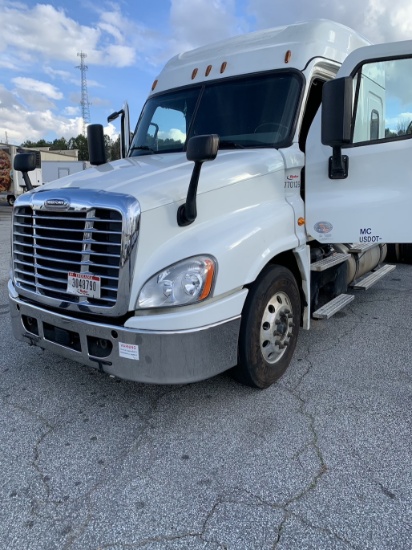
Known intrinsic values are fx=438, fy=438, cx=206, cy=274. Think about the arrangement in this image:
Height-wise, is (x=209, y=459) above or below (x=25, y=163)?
below

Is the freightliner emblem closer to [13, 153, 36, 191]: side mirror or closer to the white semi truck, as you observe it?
the white semi truck

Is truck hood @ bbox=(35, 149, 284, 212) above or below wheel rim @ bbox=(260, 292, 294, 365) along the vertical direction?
above

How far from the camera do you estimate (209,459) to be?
8.86ft

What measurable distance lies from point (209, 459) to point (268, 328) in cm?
113

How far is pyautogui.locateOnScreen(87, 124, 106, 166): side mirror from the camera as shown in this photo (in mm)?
5125

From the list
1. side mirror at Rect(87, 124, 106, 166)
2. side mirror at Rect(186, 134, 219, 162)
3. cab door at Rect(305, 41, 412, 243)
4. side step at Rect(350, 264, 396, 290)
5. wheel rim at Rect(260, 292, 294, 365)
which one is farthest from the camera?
side step at Rect(350, 264, 396, 290)

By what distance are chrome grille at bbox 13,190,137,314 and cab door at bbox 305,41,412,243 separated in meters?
1.90

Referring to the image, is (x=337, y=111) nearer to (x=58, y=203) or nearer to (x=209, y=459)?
(x=58, y=203)

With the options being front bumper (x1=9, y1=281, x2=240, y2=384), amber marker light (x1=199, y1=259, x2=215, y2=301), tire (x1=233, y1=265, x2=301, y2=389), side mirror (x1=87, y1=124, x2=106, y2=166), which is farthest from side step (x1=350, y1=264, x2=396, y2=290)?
side mirror (x1=87, y1=124, x2=106, y2=166)

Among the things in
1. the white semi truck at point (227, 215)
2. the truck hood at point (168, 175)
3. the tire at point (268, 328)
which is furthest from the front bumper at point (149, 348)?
the truck hood at point (168, 175)

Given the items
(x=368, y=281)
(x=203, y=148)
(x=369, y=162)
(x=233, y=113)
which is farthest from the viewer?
(x=368, y=281)

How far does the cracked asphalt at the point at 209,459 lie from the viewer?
215 cm

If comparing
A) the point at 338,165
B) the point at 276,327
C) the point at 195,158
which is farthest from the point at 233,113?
the point at 276,327

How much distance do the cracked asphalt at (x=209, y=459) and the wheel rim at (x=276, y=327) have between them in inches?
12.5
